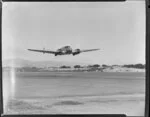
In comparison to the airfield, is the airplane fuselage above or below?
above

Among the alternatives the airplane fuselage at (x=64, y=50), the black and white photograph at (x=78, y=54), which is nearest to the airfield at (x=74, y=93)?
the black and white photograph at (x=78, y=54)

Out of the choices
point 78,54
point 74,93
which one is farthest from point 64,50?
point 74,93

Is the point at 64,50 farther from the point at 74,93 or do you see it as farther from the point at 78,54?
the point at 74,93

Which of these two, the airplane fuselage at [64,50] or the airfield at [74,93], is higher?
the airplane fuselage at [64,50]

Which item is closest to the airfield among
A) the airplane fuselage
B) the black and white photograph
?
the black and white photograph

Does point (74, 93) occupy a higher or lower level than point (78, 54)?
lower

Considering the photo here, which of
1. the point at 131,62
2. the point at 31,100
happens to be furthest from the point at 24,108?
the point at 131,62

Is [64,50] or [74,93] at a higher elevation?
[64,50]

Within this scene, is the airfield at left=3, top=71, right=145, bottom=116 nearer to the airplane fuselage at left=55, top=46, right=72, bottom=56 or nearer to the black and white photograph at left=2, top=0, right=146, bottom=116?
the black and white photograph at left=2, top=0, right=146, bottom=116

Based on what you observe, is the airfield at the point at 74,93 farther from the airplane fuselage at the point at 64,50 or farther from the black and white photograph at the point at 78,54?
the airplane fuselage at the point at 64,50
